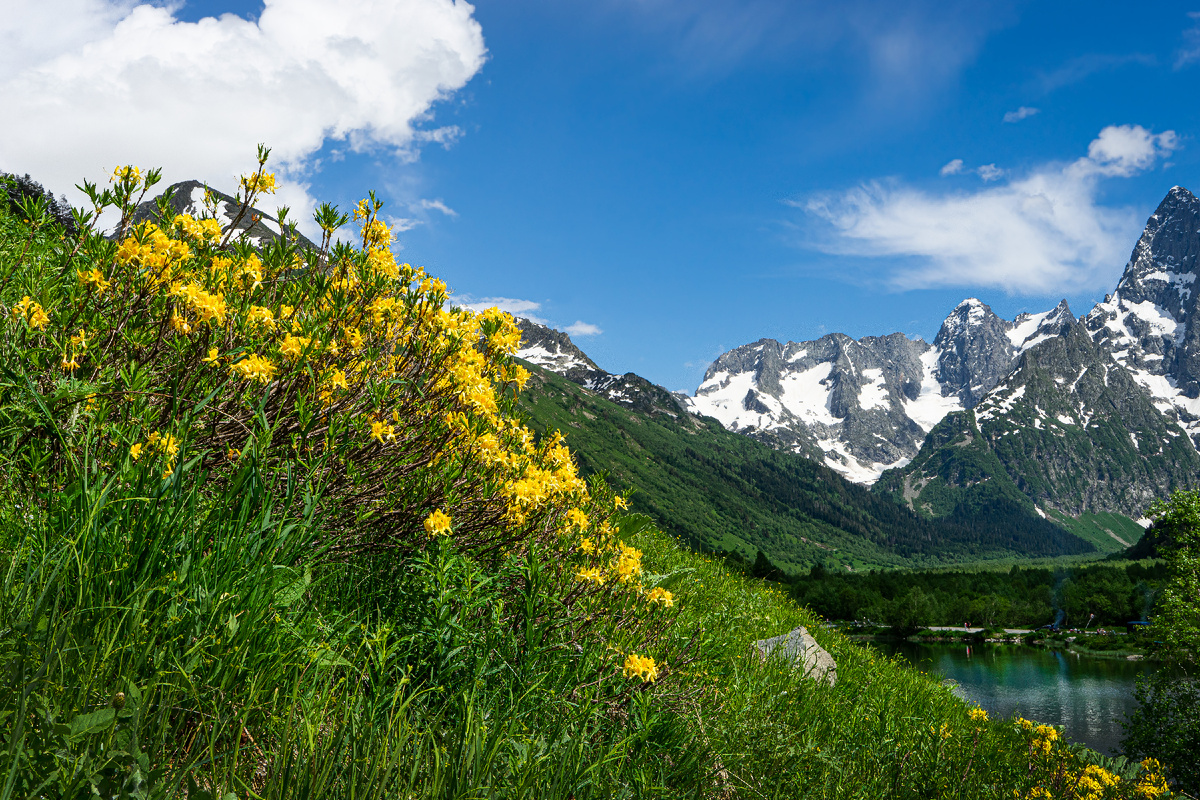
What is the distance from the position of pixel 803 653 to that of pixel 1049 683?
104 m

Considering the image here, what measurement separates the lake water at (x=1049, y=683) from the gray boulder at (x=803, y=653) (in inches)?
1373

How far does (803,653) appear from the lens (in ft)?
34.9

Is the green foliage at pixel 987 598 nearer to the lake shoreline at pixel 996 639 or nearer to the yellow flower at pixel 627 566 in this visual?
the lake shoreline at pixel 996 639

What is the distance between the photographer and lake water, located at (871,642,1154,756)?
6103 centimetres

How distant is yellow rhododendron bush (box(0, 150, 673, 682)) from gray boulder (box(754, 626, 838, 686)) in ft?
14.8

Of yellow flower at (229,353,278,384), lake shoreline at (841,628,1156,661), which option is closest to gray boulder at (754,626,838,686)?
yellow flower at (229,353,278,384)

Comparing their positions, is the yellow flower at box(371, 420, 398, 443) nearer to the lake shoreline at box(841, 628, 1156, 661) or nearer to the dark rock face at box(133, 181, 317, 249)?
the dark rock face at box(133, 181, 317, 249)

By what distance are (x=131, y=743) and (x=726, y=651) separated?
6904 millimetres

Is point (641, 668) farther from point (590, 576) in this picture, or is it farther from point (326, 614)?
point (326, 614)

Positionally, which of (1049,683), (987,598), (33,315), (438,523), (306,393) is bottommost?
(1049,683)

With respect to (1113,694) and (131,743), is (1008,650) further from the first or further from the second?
(131,743)

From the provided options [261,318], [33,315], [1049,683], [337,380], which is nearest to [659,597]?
[337,380]

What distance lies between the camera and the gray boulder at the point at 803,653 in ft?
29.8

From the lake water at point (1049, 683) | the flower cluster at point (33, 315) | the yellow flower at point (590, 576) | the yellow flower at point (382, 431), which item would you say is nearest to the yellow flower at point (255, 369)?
the yellow flower at point (382, 431)
